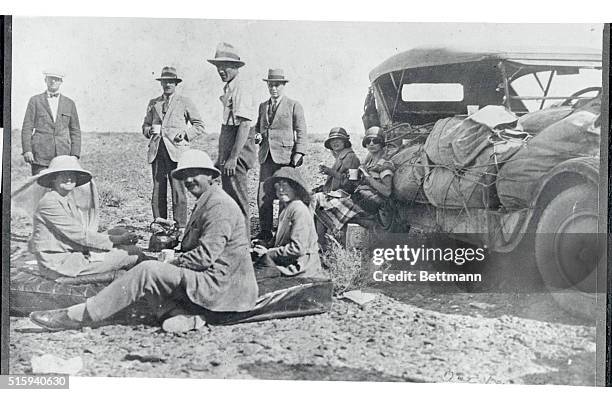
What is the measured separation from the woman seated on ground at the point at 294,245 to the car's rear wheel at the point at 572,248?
1464mm

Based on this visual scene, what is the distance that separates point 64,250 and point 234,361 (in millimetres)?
1370

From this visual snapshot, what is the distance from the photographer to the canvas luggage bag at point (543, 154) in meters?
4.64

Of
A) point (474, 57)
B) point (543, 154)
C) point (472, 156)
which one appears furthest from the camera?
point (474, 57)

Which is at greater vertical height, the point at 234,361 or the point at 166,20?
the point at 166,20

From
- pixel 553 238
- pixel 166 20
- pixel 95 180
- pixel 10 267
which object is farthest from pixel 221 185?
pixel 553 238

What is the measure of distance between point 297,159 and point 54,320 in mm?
1947

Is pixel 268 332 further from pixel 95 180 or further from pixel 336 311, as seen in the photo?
pixel 95 180

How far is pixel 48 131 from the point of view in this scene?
16.4 feet

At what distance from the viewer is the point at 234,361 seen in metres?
4.88

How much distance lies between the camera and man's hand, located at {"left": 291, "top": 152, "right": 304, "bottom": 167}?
16.3ft

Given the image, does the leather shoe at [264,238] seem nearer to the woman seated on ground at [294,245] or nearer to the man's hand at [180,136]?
the woman seated on ground at [294,245]

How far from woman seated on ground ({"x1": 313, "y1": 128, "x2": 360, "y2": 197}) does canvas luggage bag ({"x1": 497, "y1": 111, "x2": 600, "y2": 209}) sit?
0.97 meters

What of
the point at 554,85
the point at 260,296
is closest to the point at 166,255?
the point at 260,296

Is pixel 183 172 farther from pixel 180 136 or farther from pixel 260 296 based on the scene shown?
pixel 260 296
